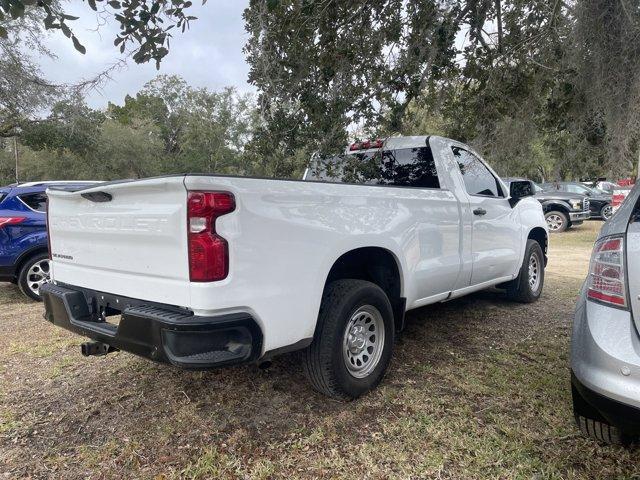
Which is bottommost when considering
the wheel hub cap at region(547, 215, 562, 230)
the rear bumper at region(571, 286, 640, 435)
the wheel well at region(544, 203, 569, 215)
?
the wheel hub cap at region(547, 215, 562, 230)

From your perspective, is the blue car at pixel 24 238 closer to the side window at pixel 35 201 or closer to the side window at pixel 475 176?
the side window at pixel 35 201

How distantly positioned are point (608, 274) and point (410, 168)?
7.60 ft

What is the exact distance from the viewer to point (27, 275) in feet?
21.0

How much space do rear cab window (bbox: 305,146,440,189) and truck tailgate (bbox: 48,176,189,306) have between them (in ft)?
6.14

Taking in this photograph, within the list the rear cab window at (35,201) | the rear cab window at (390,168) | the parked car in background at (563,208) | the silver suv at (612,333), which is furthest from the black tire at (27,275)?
the parked car in background at (563,208)

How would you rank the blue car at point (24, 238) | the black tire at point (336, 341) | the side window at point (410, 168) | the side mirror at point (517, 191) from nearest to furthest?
the black tire at point (336, 341) → the side window at point (410, 168) → the side mirror at point (517, 191) → the blue car at point (24, 238)

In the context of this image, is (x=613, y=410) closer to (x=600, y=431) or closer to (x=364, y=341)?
(x=600, y=431)

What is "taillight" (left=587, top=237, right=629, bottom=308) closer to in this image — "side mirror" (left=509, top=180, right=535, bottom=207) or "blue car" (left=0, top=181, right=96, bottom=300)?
"side mirror" (left=509, top=180, right=535, bottom=207)

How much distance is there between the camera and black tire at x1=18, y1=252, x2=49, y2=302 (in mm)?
6363

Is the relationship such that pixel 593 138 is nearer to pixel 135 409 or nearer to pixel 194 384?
pixel 194 384

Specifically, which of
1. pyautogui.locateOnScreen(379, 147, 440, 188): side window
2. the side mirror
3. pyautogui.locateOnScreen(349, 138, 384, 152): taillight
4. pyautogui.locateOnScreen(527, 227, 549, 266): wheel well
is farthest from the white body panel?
pyautogui.locateOnScreen(527, 227, 549, 266): wheel well

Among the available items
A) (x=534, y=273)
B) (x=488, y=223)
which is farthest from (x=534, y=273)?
(x=488, y=223)

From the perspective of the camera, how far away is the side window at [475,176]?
448 cm

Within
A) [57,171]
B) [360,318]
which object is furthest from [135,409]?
[57,171]
